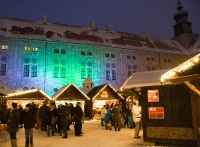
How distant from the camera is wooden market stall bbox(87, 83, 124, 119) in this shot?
24312mm

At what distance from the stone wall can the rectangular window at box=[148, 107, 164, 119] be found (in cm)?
A: 49

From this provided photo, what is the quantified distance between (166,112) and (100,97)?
16311 millimetres

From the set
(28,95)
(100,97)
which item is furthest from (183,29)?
(28,95)

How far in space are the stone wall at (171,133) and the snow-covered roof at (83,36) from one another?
26.9m

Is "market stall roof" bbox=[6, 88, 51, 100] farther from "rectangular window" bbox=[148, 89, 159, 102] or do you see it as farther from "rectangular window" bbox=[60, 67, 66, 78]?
"rectangular window" bbox=[148, 89, 159, 102]

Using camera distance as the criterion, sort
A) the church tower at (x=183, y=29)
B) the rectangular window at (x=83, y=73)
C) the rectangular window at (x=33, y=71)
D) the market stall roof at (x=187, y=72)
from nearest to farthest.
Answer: the market stall roof at (x=187, y=72) < the rectangular window at (x=33, y=71) < the rectangular window at (x=83, y=73) < the church tower at (x=183, y=29)

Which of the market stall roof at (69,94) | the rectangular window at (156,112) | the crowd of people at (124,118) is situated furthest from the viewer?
the market stall roof at (69,94)

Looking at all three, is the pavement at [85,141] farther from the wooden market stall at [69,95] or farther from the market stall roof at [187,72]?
the wooden market stall at [69,95]

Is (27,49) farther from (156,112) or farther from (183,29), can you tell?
(183,29)

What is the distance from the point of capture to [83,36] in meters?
36.9

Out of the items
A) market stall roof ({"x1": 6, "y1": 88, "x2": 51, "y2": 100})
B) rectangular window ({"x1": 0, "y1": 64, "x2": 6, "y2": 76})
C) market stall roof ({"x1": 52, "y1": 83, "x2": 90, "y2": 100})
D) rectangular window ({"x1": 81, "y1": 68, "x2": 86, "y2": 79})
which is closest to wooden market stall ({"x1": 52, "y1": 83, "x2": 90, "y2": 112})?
market stall roof ({"x1": 52, "y1": 83, "x2": 90, "y2": 100})

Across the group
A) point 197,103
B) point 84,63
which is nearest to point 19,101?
point 84,63

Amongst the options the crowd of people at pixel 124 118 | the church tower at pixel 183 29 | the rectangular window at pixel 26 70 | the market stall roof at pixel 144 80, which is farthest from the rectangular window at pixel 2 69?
the church tower at pixel 183 29

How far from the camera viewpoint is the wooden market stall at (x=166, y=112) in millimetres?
8156
